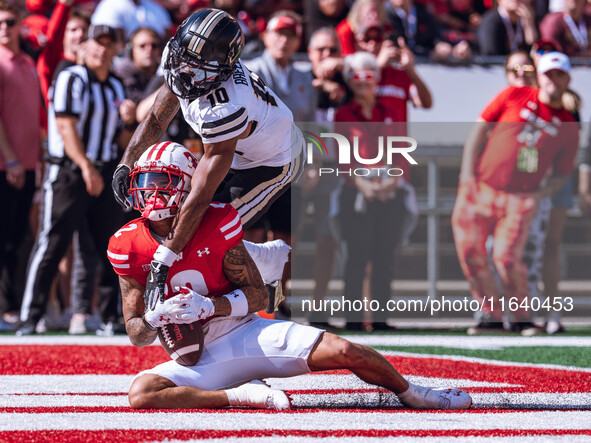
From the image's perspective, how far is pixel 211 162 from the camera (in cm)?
447

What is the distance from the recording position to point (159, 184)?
429 cm

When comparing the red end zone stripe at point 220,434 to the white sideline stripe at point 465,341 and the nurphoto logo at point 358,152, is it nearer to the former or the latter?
the white sideline stripe at point 465,341

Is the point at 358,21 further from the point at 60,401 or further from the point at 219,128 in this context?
the point at 60,401

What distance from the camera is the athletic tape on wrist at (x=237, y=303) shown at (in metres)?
4.20

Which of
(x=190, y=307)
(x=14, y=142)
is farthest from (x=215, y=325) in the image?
(x=14, y=142)

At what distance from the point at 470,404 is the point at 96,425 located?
1503mm

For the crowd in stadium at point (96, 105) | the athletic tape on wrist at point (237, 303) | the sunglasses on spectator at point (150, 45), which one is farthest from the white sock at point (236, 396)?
the sunglasses on spectator at point (150, 45)

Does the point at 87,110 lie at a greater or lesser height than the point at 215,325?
greater

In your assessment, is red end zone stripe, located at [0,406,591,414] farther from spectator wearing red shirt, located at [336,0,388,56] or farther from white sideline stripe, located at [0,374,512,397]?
spectator wearing red shirt, located at [336,0,388,56]

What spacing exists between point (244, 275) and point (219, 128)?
2.23 feet

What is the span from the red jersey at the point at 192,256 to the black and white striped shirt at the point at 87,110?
3.72m

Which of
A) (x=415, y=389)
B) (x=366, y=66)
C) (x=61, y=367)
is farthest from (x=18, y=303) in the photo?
(x=415, y=389)

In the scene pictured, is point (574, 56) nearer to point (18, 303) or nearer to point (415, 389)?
point (18, 303)

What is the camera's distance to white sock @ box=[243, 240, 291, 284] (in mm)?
4961
